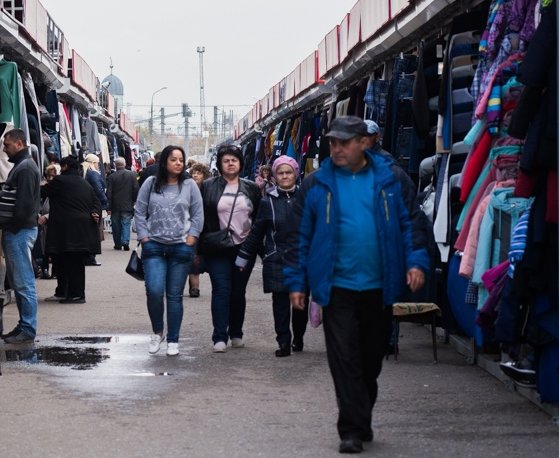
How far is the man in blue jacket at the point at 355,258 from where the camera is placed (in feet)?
22.7

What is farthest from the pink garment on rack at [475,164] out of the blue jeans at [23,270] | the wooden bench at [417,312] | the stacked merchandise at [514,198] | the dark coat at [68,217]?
the dark coat at [68,217]

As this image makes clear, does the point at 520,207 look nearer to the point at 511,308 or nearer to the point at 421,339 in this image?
the point at 511,308

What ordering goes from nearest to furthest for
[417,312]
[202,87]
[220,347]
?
1. [417,312]
2. [220,347]
3. [202,87]

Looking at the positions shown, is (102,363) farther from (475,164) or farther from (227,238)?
(475,164)

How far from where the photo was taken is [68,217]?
50.3 feet

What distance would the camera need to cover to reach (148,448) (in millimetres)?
7012

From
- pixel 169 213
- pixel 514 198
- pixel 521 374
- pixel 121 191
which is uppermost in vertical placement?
pixel 121 191

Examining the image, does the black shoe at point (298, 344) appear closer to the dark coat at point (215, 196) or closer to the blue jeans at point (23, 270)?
the dark coat at point (215, 196)

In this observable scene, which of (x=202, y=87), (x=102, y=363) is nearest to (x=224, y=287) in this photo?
(x=102, y=363)

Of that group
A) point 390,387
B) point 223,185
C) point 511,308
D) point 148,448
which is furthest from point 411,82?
point 148,448

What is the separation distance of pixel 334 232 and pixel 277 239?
4098 mm

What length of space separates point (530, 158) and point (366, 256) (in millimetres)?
1047

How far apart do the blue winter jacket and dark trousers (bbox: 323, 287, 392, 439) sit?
0.35 ft

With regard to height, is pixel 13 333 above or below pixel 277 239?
below
